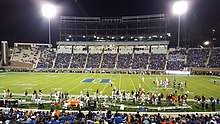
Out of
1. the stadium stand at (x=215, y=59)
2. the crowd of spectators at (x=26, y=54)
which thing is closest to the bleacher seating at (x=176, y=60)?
the stadium stand at (x=215, y=59)

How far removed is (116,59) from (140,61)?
7.17m

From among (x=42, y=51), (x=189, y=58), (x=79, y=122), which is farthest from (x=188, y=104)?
(x=42, y=51)

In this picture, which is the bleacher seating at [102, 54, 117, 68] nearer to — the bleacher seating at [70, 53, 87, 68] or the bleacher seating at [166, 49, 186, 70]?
the bleacher seating at [70, 53, 87, 68]

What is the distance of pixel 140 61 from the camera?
7950 cm

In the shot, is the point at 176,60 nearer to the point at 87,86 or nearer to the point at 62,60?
the point at 62,60

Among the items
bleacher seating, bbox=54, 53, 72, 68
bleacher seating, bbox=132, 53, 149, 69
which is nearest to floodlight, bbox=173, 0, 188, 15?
bleacher seating, bbox=132, 53, 149, 69

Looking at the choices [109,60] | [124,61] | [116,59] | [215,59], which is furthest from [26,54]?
[215,59]

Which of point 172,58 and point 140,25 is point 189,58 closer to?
point 172,58

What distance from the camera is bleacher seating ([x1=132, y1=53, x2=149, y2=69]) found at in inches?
3039

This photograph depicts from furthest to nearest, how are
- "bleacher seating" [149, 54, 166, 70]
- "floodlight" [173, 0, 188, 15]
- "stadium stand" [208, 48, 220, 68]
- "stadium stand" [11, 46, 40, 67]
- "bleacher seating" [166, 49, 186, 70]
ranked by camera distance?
"stadium stand" [11, 46, 40, 67], "bleacher seating" [149, 54, 166, 70], "bleacher seating" [166, 49, 186, 70], "stadium stand" [208, 48, 220, 68], "floodlight" [173, 0, 188, 15]

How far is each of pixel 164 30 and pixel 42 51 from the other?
118 ft

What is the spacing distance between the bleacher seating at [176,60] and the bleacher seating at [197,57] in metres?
1.61

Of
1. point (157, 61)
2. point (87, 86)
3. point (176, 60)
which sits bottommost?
point (87, 86)

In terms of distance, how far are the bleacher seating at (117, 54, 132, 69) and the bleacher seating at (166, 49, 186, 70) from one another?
10.5 metres
